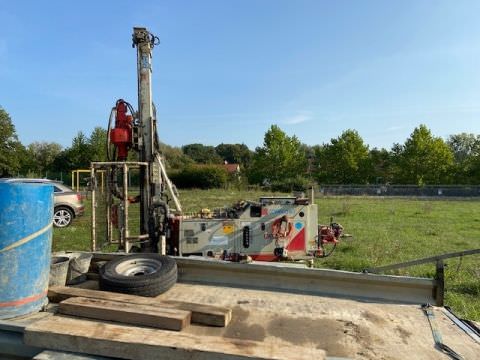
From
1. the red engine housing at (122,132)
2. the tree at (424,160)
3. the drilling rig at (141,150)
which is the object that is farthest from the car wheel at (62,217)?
the tree at (424,160)

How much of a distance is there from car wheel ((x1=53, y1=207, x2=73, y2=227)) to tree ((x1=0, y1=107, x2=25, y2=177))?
38404 millimetres

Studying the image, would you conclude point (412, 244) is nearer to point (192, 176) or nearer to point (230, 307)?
point (230, 307)

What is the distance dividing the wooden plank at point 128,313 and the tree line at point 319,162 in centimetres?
4226

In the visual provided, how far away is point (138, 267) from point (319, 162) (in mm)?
52019

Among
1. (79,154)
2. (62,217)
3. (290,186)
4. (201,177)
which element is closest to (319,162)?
(290,186)

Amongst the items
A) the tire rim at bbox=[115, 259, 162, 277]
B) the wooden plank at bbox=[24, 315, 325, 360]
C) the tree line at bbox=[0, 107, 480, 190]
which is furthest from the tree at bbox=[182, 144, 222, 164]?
the wooden plank at bbox=[24, 315, 325, 360]

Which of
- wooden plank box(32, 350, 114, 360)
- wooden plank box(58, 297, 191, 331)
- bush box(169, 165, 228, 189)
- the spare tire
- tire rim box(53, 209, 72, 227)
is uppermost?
bush box(169, 165, 228, 189)

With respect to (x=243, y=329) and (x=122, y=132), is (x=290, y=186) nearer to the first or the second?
(x=122, y=132)

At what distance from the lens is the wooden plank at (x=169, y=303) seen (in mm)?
2875

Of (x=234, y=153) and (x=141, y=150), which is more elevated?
(x=234, y=153)

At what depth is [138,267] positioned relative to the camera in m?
3.89

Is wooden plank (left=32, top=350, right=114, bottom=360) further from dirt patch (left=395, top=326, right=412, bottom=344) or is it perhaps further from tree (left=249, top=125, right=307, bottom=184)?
tree (left=249, top=125, right=307, bottom=184)

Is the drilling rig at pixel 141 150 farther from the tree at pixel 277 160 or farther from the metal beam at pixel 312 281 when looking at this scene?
the tree at pixel 277 160

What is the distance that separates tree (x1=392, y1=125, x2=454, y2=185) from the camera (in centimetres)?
4925
